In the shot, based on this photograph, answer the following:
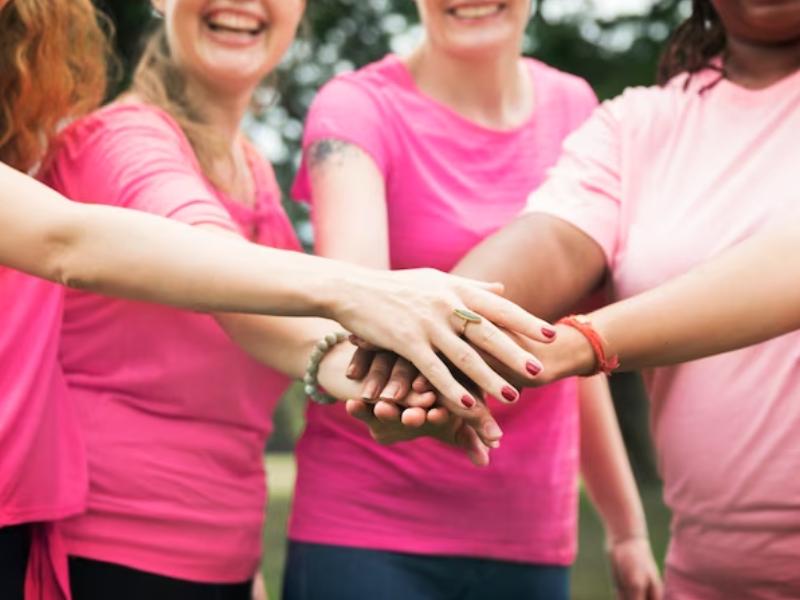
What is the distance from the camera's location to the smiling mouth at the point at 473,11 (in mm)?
2906

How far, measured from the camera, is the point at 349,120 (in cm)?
279

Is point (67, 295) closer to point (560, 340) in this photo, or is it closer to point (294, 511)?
point (294, 511)

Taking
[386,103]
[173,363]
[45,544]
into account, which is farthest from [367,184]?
[45,544]

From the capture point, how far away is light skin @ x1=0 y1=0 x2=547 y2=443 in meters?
Answer: 2.11

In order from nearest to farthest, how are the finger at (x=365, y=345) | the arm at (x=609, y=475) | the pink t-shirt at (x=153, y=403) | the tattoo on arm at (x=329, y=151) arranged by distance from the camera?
the finger at (x=365, y=345)
the pink t-shirt at (x=153, y=403)
the tattoo on arm at (x=329, y=151)
the arm at (x=609, y=475)

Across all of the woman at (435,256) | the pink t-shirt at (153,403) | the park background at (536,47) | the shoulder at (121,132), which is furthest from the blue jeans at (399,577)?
the park background at (536,47)

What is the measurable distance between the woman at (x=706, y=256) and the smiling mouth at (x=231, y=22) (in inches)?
30.2

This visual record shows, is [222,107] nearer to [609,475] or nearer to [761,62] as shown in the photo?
[761,62]

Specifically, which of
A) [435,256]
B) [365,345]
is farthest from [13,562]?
[435,256]

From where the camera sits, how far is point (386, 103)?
287 centimetres

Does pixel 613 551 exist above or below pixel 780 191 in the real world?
below

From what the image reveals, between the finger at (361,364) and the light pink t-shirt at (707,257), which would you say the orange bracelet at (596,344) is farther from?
the finger at (361,364)

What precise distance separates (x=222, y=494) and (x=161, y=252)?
2.44 ft

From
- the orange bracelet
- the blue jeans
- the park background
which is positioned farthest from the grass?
the orange bracelet
